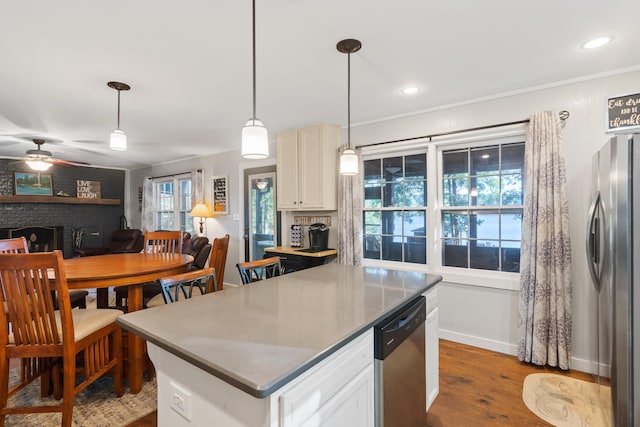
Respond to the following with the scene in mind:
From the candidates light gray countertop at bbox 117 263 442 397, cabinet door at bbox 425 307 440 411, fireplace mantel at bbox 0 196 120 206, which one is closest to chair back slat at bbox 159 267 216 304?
light gray countertop at bbox 117 263 442 397

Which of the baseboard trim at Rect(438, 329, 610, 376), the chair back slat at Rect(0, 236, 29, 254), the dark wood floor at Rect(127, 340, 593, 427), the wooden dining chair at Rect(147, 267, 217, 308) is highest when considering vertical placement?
the chair back slat at Rect(0, 236, 29, 254)

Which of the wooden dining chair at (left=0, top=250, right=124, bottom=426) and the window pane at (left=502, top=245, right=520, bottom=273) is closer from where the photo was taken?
the wooden dining chair at (left=0, top=250, right=124, bottom=426)

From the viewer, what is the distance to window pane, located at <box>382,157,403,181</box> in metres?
3.61

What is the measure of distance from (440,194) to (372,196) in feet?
2.68

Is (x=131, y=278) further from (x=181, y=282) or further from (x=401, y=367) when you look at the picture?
(x=401, y=367)

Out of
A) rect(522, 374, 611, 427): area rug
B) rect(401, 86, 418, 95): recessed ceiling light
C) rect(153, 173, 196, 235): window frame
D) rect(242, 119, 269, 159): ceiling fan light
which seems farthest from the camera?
rect(153, 173, 196, 235): window frame

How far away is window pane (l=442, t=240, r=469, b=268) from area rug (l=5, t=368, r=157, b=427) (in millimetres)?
2923

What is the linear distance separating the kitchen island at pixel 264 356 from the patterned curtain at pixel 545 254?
1728 mm

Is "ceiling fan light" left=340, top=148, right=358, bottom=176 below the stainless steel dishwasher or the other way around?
the other way around

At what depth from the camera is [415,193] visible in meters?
3.49

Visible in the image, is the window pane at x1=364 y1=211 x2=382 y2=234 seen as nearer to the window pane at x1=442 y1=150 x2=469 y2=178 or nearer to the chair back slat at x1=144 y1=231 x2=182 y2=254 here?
the window pane at x1=442 y1=150 x2=469 y2=178

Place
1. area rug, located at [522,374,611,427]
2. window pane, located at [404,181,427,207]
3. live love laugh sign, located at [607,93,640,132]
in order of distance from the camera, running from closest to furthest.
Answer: area rug, located at [522,374,611,427] → live love laugh sign, located at [607,93,640,132] → window pane, located at [404,181,427,207]

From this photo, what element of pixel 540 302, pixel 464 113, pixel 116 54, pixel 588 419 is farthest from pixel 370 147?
pixel 588 419

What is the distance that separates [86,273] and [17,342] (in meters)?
0.55
